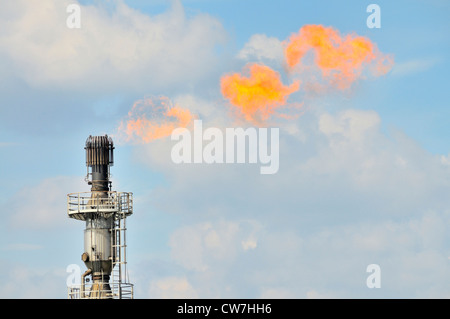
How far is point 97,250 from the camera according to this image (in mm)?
123688
